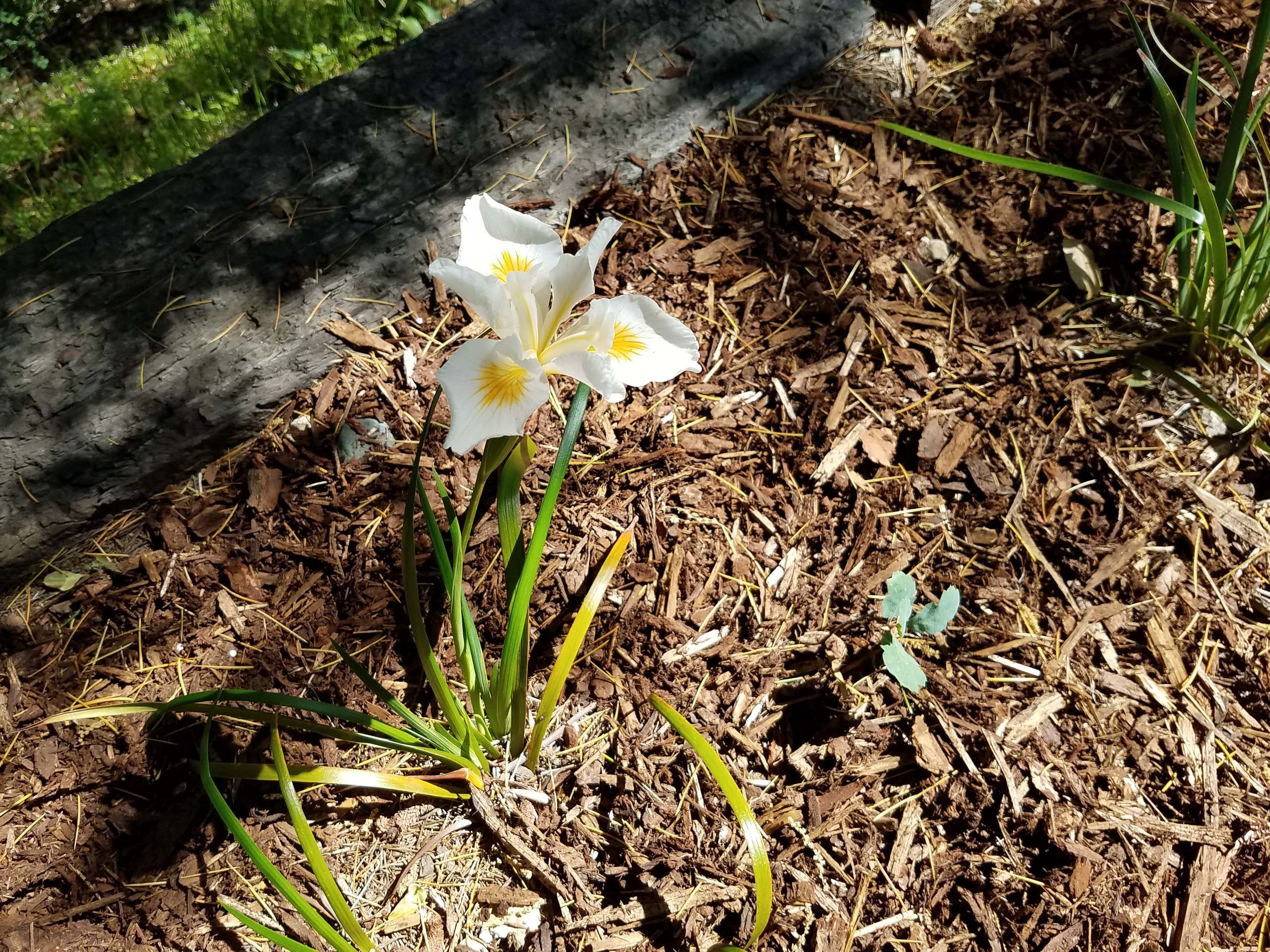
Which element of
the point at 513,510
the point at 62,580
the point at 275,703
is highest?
the point at 513,510

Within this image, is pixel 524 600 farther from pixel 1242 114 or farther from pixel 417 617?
pixel 1242 114

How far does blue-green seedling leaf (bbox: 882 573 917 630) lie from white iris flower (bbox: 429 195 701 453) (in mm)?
568

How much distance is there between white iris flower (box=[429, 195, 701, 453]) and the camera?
3.51 feet

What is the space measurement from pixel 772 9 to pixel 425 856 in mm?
2316

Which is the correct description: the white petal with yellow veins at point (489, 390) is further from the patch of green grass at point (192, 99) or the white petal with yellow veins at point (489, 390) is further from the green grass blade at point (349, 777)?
the patch of green grass at point (192, 99)

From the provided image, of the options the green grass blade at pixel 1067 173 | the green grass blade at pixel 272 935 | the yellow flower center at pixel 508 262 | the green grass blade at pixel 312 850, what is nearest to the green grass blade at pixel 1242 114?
the green grass blade at pixel 1067 173

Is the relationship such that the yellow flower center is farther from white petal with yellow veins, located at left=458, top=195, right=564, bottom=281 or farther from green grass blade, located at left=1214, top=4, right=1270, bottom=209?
green grass blade, located at left=1214, top=4, right=1270, bottom=209

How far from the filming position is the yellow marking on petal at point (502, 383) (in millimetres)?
1088

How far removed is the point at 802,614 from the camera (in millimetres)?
1608

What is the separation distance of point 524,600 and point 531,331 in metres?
0.40

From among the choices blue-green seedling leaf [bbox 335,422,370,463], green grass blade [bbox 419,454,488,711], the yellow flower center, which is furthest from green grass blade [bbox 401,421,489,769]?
blue-green seedling leaf [bbox 335,422,370,463]

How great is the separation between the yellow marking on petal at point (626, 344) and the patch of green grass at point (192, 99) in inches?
95.7

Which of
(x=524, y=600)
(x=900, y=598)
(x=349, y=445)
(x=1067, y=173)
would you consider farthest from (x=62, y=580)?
(x=1067, y=173)

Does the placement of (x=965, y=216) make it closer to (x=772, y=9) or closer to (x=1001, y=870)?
(x=772, y=9)
